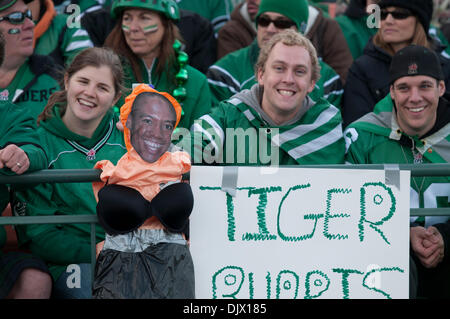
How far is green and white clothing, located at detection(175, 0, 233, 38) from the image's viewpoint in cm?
591

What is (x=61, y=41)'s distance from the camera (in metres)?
Result: 5.18

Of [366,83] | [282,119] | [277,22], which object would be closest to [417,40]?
[366,83]

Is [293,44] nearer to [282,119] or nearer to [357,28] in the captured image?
[282,119]

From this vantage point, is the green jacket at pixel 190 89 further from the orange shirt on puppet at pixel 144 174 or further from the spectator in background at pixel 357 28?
the orange shirt on puppet at pixel 144 174

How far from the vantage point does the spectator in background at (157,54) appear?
4.90m

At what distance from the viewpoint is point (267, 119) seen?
4145 mm

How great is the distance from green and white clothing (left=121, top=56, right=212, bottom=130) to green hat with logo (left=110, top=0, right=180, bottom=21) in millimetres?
336

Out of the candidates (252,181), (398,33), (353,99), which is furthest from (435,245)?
(398,33)

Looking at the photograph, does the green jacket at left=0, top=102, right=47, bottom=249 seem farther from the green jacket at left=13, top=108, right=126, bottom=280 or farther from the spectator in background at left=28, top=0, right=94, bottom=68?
the spectator in background at left=28, top=0, right=94, bottom=68

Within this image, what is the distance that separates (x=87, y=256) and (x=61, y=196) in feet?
1.10

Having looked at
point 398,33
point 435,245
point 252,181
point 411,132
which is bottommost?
point 435,245

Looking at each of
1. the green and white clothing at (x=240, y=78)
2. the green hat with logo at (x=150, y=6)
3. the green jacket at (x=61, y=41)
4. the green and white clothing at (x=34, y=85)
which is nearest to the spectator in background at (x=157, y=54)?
the green hat with logo at (x=150, y=6)

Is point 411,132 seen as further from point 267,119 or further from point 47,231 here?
point 47,231

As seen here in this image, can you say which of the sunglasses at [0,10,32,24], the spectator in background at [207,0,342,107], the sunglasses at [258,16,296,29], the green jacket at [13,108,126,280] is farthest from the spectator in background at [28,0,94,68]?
the green jacket at [13,108,126,280]
